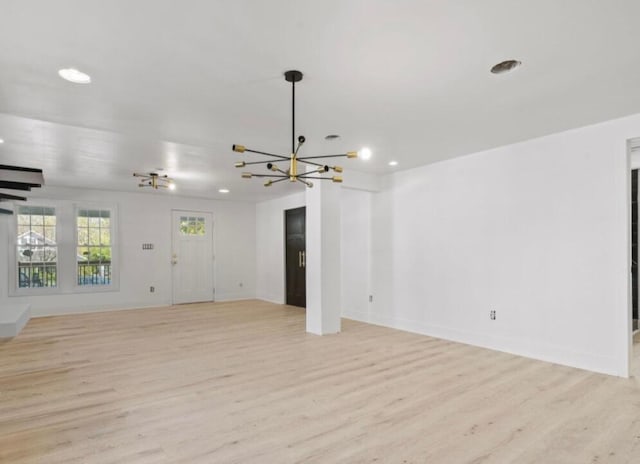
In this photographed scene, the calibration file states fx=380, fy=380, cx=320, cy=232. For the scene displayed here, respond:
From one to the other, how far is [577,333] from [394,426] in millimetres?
2604

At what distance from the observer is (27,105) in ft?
11.2

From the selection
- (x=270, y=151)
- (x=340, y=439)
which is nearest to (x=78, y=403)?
(x=340, y=439)

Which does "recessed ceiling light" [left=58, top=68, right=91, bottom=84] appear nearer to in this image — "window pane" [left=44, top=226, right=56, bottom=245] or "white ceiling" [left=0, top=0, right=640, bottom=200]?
"white ceiling" [left=0, top=0, right=640, bottom=200]

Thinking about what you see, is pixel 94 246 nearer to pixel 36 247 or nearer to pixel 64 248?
pixel 64 248

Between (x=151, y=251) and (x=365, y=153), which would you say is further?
(x=151, y=251)

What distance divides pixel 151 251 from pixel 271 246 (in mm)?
2785

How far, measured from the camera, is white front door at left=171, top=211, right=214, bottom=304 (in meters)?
9.02

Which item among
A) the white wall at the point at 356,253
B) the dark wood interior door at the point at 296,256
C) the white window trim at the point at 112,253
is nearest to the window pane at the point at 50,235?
the white window trim at the point at 112,253

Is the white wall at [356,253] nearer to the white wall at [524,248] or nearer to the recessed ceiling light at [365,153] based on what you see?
the white wall at [524,248]

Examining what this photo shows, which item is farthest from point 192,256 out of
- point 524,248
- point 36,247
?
point 524,248

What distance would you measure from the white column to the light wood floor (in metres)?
0.52

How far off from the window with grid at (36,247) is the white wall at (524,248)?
21.8 ft

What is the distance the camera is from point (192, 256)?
9203 millimetres

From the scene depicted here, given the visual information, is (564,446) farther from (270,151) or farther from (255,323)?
(255,323)
